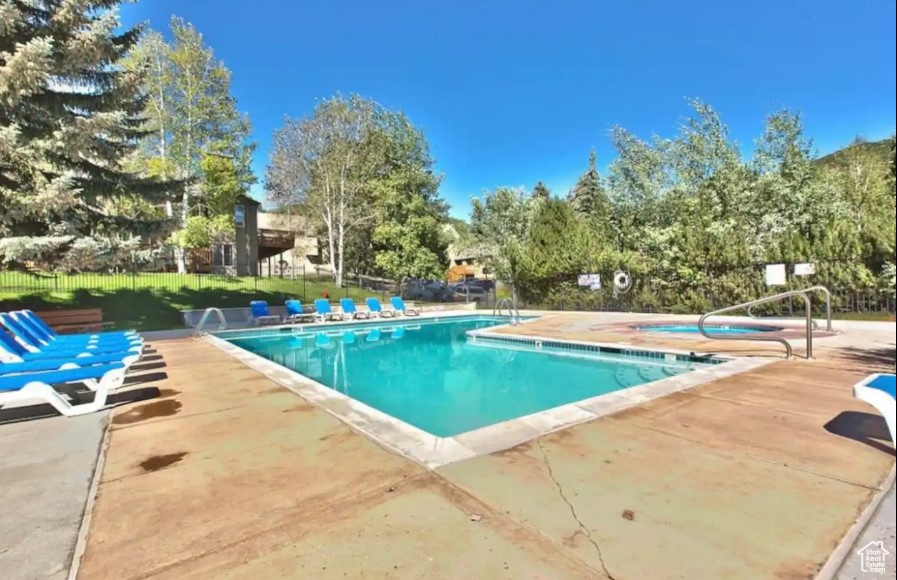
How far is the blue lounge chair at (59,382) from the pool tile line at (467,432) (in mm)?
1820

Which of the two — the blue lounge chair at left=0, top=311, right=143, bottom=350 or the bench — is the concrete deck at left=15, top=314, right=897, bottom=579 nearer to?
the blue lounge chair at left=0, top=311, right=143, bottom=350

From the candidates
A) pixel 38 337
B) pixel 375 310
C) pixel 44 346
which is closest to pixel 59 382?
pixel 44 346

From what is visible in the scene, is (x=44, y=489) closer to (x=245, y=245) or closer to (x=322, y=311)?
(x=322, y=311)

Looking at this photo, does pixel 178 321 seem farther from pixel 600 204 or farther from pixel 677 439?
pixel 600 204

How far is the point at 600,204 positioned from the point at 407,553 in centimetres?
2910

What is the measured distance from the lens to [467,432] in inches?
162

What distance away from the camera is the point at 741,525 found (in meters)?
2.38

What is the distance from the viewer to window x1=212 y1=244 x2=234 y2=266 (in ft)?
93.8

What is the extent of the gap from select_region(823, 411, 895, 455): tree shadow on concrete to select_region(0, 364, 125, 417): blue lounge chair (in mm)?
6718

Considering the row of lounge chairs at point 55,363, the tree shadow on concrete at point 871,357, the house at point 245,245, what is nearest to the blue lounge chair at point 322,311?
the row of lounge chairs at point 55,363

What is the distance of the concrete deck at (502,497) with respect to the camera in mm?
2104

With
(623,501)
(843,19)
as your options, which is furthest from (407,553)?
(843,19)

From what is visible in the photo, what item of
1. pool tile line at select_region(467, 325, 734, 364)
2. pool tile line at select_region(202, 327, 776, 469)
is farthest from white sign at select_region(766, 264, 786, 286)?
pool tile line at select_region(202, 327, 776, 469)

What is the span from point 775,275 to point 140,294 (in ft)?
73.3
